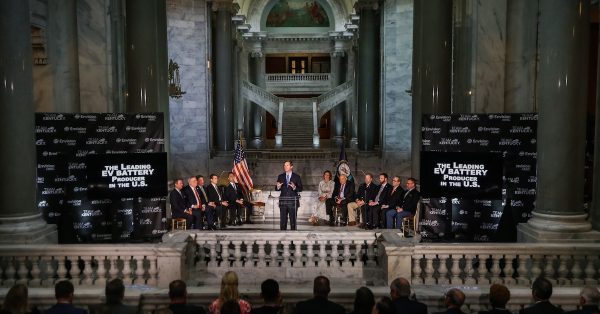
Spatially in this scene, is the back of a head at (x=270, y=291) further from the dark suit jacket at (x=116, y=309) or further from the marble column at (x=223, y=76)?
the marble column at (x=223, y=76)

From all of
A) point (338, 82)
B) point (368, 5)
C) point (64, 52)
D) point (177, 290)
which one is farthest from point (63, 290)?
point (338, 82)

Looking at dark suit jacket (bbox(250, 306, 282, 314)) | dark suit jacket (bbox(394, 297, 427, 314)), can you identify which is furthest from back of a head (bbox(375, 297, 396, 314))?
dark suit jacket (bbox(250, 306, 282, 314))

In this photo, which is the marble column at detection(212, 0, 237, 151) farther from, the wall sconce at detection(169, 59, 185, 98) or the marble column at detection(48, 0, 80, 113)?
the marble column at detection(48, 0, 80, 113)

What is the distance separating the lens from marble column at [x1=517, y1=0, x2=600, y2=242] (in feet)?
30.7

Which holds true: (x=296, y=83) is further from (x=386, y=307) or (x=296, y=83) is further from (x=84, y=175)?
(x=386, y=307)

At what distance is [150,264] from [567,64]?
309 inches

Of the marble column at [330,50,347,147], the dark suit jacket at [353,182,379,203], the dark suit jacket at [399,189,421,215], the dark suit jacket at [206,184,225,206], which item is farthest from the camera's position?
the marble column at [330,50,347,147]

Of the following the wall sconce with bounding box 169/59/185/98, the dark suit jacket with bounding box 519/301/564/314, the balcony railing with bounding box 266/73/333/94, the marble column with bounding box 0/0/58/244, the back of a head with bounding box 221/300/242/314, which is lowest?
the dark suit jacket with bounding box 519/301/564/314

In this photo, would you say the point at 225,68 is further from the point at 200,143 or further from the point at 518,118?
the point at 518,118

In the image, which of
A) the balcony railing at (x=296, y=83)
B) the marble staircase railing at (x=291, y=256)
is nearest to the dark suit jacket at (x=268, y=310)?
the marble staircase railing at (x=291, y=256)

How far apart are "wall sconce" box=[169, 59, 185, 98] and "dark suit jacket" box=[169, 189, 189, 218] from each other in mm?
12368

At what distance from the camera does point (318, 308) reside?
5.81 m

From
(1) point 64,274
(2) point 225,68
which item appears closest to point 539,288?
(1) point 64,274

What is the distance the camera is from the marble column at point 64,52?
1420cm
